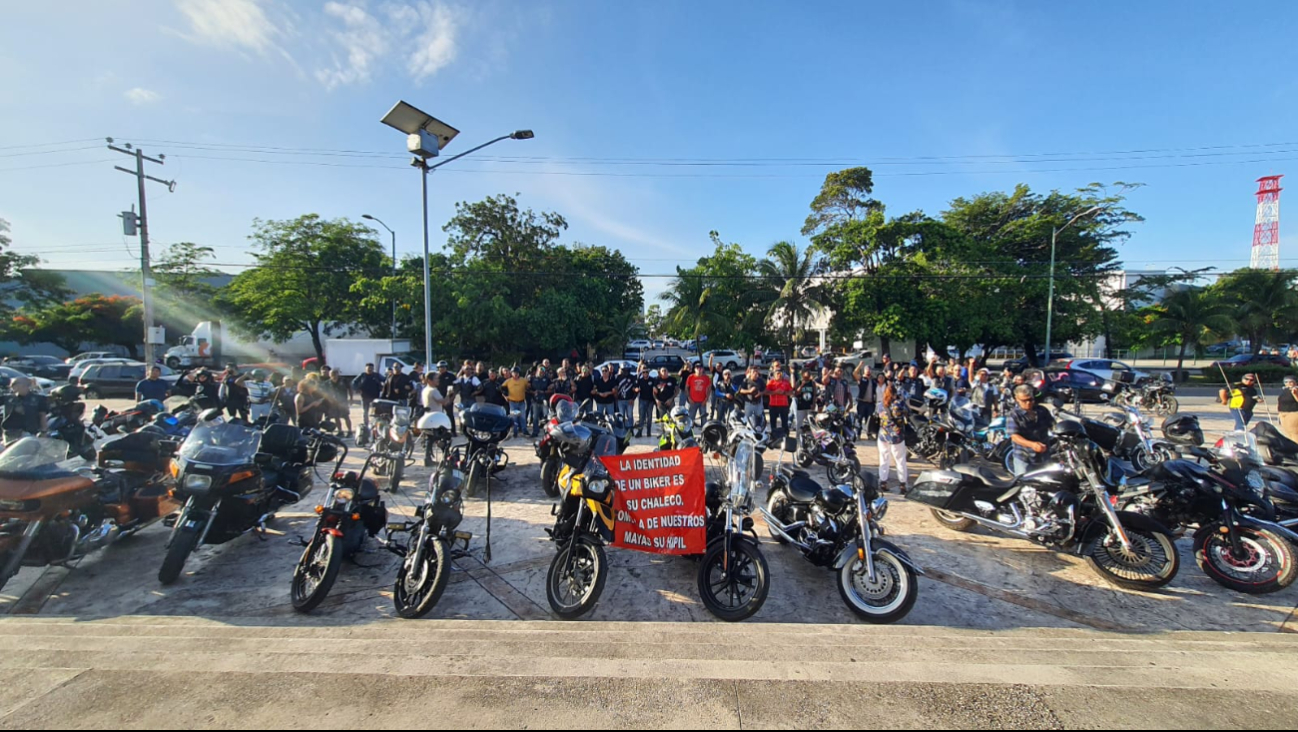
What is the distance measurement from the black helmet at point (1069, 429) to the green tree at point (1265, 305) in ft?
112

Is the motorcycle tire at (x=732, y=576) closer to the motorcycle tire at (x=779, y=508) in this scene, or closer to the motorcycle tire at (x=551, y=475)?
the motorcycle tire at (x=779, y=508)

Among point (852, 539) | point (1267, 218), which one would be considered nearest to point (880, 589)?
point (852, 539)

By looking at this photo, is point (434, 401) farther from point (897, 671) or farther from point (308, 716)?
point (897, 671)

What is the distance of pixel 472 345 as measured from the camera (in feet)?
94.2

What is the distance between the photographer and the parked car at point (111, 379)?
752 inches

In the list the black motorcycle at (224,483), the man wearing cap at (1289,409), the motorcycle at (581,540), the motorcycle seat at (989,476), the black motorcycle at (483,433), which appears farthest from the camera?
the man wearing cap at (1289,409)

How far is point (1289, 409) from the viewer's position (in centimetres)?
778

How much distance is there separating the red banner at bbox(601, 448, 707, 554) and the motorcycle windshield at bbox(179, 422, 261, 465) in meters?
3.70

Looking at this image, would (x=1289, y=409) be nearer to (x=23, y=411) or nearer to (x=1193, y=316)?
(x=23, y=411)

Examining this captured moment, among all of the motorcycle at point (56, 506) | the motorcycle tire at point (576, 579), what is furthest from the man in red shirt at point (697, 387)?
the motorcycle at point (56, 506)

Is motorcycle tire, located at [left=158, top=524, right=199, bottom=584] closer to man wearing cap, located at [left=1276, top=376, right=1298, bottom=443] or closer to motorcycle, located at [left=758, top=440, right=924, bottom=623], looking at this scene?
motorcycle, located at [left=758, top=440, right=924, bottom=623]

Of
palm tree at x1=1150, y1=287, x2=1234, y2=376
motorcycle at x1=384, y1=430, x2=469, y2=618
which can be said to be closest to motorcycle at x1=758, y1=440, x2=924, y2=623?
motorcycle at x1=384, y1=430, x2=469, y2=618

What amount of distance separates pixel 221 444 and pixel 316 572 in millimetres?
2025

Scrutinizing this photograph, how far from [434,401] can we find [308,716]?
22.8 feet
